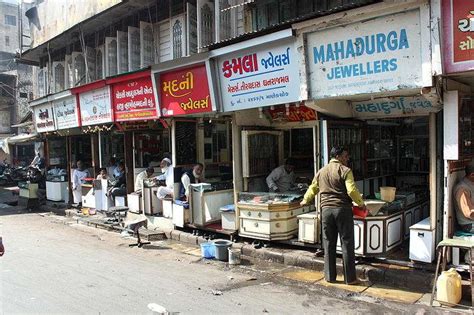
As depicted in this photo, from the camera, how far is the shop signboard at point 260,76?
720cm

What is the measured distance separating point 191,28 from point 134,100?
257 centimetres

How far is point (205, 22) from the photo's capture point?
35.6 ft

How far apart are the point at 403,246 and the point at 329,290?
205 cm

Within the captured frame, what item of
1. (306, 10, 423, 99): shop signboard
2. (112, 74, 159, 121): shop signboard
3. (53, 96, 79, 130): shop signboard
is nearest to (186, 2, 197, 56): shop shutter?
(112, 74, 159, 121): shop signboard

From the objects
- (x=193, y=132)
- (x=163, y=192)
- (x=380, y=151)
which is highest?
(x=193, y=132)

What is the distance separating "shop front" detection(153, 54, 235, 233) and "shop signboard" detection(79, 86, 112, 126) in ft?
9.22

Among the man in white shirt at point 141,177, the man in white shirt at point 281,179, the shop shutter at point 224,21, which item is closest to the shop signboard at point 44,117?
the man in white shirt at point 141,177

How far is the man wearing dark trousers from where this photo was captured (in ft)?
20.1

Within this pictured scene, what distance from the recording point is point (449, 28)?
530cm

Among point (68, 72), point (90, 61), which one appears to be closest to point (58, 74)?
point (68, 72)

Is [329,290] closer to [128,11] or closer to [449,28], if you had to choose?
[449,28]

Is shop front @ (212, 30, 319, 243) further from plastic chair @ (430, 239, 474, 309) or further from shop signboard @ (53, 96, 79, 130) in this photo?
shop signboard @ (53, 96, 79, 130)

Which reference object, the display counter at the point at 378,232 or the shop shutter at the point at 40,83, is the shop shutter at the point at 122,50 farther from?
the display counter at the point at 378,232

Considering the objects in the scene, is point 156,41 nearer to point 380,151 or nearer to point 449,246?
point 380,151
